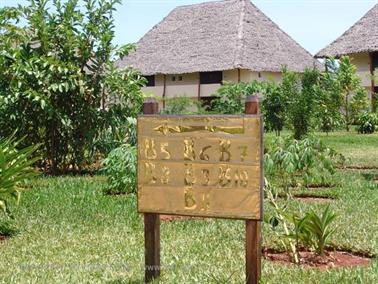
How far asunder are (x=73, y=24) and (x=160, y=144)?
9248 mm

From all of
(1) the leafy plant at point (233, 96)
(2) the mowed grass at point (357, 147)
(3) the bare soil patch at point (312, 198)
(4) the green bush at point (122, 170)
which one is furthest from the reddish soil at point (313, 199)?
(1) the leafy plant at point (233, 96)

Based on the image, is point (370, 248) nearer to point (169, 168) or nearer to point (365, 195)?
point (169, 168)

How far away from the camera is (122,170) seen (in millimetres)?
9383

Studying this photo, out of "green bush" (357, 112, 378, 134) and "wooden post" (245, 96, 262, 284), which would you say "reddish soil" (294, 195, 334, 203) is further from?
"green bush" (357, 112, 378, 134)

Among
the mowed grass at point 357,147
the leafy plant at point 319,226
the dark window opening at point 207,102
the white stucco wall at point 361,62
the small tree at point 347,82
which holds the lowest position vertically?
the mowed grass at point 357,147

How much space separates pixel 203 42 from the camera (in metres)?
38.7

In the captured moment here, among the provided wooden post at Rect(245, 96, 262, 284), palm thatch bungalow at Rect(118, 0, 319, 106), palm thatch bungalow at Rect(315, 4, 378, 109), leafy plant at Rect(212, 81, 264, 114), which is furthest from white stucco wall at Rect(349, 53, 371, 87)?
wooden post at Rect(245, 96, 262, 284)

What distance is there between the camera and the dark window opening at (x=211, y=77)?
37.0 meters

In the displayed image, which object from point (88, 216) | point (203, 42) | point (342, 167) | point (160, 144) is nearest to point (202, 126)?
point (160, 144)

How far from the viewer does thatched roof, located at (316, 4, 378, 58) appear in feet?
112

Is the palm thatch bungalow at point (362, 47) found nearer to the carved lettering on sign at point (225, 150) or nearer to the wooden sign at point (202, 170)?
the wooden sign at point (202, 170)

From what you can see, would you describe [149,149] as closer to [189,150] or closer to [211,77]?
[189,150]

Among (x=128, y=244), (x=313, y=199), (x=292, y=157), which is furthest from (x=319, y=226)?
(x=313, y=199)

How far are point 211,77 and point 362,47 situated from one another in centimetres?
793
